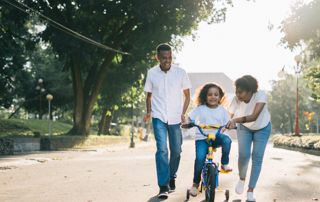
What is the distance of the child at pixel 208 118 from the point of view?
6.62 meters

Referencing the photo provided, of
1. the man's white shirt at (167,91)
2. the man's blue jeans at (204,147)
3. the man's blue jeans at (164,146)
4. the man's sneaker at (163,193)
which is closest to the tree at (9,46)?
the man's white shirt at (167,91)

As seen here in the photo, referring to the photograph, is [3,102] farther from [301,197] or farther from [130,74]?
[301,197]

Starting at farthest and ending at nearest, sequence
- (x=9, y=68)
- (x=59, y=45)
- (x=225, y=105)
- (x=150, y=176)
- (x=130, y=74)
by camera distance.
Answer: (x=130, y=74), (x=9, y=68), (x=59, y=45), (x=150, y=176), (x=225, y=105)

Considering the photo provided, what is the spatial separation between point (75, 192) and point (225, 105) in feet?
8.96

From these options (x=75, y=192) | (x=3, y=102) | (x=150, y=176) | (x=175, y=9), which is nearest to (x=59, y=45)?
(x=175, y=9)

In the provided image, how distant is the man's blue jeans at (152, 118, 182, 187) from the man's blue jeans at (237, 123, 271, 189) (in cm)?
97

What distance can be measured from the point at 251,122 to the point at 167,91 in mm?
1318

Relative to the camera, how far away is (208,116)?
6723mm

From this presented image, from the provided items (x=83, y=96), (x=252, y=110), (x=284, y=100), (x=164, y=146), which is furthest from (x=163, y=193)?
(x=284, y=100)

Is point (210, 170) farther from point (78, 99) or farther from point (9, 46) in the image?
point (78, 99)

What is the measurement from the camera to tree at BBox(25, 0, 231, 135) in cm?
2595

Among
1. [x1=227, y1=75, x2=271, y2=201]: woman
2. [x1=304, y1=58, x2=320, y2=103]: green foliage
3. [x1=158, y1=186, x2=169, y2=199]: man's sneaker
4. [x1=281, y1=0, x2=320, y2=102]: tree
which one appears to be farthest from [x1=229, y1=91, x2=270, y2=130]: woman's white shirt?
[x1=304, y1=58, x2=320, y2=103]: green foliage

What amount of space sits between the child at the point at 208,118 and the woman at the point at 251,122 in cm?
27

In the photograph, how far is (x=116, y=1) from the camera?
1068 inches
